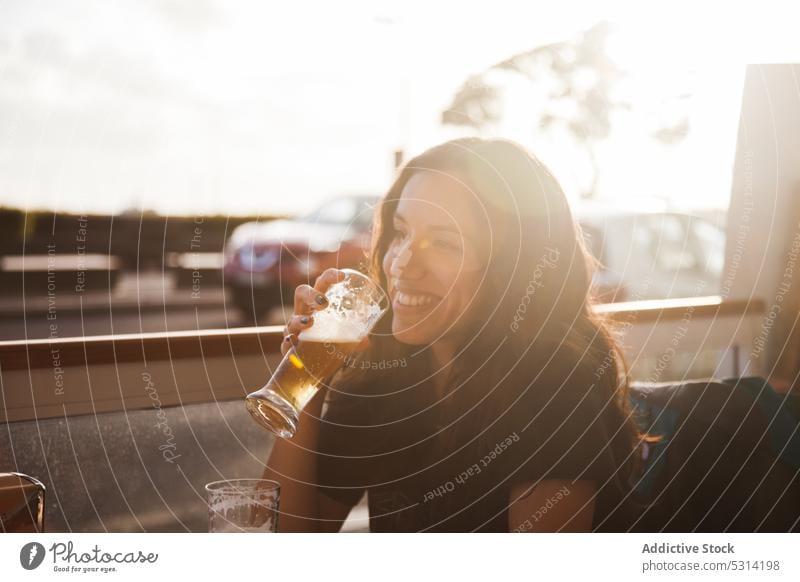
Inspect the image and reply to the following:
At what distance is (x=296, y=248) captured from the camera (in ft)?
5.96

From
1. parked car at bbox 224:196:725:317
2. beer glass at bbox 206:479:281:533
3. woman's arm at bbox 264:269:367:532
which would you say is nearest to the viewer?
beer glass at bbox 206:479:281:533

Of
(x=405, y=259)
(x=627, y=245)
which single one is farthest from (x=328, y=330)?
(x=627, y=245)

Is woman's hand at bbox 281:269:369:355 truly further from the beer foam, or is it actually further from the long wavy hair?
the long wavy hair

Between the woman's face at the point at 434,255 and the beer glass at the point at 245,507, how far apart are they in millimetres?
233

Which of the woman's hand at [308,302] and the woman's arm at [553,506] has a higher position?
the woman's hand at [308,302]

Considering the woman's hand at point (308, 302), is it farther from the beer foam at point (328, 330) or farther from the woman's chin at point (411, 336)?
the woman's chin at point (411, 336)

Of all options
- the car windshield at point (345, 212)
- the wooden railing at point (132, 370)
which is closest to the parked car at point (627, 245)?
the car windshield at point (345, 212)

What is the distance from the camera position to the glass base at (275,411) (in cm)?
76

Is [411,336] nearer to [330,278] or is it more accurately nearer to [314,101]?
[330,278]

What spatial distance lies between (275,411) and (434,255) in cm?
22

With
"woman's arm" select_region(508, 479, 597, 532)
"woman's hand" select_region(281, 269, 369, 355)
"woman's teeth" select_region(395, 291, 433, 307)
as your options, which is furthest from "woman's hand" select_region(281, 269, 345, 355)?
"woman's arm" select_region(508, 479, 597, 532)

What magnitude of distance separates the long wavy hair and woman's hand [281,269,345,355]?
0.36ft
